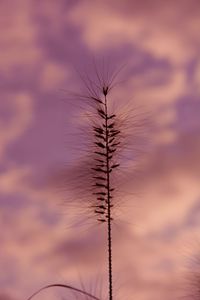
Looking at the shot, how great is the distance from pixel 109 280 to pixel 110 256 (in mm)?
310

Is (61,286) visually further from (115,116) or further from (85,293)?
(115,116)

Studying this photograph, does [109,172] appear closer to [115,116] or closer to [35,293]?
[115,116]

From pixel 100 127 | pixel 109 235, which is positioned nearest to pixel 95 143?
pixel 100 127

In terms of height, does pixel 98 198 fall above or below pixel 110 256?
above

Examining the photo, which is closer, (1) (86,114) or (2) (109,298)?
(2) (109,298)

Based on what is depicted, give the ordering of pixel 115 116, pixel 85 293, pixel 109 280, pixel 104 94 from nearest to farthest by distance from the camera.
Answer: pixel 109 280 < pixel 85 293 < pixel 115 116 < pixel 104 94

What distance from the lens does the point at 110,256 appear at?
23.5ft

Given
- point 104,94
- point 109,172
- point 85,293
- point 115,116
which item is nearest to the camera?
point 85,293

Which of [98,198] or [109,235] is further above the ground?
[98,198]

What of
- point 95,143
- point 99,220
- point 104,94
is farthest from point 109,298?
point 104,94

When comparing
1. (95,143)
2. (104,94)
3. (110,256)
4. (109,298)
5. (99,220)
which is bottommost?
(109,298)

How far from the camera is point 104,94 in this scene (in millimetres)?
9836

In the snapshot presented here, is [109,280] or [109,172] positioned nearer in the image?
[109,280]

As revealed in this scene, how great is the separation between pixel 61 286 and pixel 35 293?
1.43 feet
